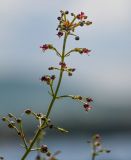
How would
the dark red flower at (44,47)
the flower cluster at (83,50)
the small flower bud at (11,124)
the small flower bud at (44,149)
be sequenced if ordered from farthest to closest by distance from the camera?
1. the dark red flower at (44,47)
2. the flower cluster at (83,50)
3. the small flower bud at (11,124)
4. the small flower bud at (44,149)

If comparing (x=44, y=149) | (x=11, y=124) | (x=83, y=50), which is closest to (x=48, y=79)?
(x=83, y=50)

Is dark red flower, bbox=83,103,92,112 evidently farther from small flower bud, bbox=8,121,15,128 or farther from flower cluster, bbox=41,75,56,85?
small flower bud, bbox=8,121,15,128

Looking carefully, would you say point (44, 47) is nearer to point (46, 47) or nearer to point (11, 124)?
point (46, 47)

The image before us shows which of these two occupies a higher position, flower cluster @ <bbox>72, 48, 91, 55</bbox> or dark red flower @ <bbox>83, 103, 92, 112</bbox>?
flower cluster @ <bbox>72, 48, 91, 55</bbox>

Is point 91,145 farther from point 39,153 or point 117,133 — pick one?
point 117,133

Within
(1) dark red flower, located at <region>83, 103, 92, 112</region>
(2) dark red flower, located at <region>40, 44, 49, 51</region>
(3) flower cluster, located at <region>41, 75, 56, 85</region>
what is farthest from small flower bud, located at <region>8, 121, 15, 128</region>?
(2) dark red flower, located at <region>40, 44, 49, 51</region>

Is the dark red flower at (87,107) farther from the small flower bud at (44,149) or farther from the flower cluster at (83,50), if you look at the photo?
the small flower bud at (44,149)

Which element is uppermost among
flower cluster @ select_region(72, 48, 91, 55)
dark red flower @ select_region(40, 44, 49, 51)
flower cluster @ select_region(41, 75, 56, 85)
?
Result: dark red flower @ select_region(40, 44, 49, 51)

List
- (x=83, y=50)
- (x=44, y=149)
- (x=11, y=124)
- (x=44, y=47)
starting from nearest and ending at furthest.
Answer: (x=44, y=149), (x=11, y=124), (x=83, y=50), (x=44, y=47)

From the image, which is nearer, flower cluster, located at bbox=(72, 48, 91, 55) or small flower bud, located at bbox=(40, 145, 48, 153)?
small flower bud, located at bbox=(40, 145, 48, 153)

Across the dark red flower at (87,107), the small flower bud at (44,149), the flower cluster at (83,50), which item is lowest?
the small flower bud at (44,149)

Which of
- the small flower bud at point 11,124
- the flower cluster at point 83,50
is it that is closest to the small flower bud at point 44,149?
the small flower bud at point 11,124

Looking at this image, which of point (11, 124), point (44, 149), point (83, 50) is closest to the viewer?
point (44, 149)
